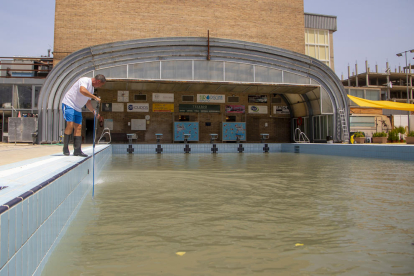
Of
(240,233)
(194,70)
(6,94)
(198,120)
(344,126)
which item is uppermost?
(194,70)

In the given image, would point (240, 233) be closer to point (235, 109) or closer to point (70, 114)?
point (70, 114)

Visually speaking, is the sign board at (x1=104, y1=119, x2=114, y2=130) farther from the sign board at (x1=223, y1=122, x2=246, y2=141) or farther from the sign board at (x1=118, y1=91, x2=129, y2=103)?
the sign board at (x1=223, y1=122, x2=246, y2=141)

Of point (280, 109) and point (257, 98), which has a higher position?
point (257, 98)

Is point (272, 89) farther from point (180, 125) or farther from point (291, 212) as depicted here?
point (291, 212)

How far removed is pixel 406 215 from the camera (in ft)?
12.2

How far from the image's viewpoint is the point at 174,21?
26.1 metres

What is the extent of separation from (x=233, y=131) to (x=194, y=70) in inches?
281

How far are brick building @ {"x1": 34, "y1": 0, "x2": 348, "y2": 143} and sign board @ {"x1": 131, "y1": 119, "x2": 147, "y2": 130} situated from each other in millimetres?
70

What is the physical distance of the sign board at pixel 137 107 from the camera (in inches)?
948

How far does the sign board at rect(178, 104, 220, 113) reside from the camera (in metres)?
24.9

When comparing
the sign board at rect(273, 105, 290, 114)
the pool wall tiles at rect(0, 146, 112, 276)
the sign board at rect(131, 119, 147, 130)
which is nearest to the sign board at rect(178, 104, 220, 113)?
the sign board at rect(131, 119, 147, 130)

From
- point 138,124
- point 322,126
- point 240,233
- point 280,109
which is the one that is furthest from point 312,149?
point 240,233

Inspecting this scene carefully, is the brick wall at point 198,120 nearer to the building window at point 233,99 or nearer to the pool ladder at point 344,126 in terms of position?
the building window at point 233,99

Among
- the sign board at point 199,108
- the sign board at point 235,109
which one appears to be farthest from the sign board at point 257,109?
the sign board at point 199,108
